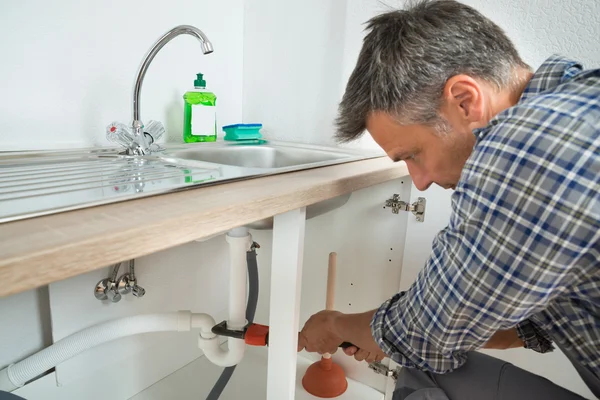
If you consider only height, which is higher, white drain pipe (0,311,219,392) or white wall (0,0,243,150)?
white wall (0,0,243,150)

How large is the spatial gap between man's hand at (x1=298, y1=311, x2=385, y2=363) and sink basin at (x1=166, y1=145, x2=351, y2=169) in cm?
44

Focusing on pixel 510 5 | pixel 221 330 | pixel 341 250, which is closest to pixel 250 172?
pixel 221 330

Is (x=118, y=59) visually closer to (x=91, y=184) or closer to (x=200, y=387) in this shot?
(x=91, y=184)

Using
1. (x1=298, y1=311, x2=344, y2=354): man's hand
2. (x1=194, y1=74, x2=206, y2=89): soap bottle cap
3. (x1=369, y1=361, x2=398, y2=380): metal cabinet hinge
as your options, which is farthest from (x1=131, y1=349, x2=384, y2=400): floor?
(x1=194, y1=74, x2=206, y2=89): soap bottle cap

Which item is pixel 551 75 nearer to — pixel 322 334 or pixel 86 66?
pixel 322 334

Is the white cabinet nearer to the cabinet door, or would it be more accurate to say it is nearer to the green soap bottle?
the cabinet door

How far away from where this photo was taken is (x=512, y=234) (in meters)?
0.43

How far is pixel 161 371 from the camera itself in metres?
1.28

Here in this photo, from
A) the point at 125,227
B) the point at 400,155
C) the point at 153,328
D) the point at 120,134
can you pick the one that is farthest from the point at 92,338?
the point at 400,155

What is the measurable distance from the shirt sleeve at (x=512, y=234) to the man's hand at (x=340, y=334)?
18cm

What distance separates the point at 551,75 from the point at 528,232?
28 cm

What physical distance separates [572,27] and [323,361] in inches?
46.4

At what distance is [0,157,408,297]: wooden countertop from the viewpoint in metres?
0.29

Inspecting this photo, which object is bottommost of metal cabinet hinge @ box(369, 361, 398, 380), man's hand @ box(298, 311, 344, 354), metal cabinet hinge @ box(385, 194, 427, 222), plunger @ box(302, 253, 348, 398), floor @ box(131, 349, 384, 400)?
floor @ box(131, 349, 384, 400)
